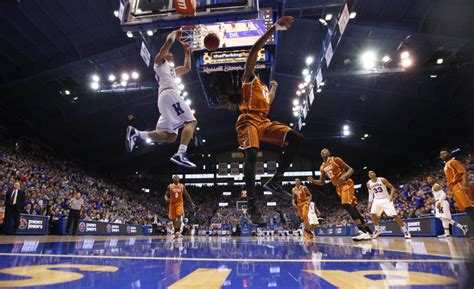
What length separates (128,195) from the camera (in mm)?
29625

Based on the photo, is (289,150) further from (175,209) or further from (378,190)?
(175,209)

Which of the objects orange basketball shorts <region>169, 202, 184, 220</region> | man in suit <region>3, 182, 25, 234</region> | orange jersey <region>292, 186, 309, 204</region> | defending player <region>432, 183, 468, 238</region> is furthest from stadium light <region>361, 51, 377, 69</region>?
man in suit <region>3, 182, 25, 234</region>

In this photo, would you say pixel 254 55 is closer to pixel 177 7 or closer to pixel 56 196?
pixel 177 7

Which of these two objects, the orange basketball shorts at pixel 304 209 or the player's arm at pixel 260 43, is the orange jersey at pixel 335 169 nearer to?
the orange basketball shorts at pixel 304 209

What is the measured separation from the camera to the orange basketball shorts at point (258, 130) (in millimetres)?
3648

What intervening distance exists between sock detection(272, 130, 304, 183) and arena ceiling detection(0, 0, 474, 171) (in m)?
5.19

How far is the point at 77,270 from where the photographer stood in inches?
84.0

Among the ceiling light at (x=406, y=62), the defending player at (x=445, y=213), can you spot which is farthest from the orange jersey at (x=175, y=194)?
the ceiling light at (x=406, y=62)

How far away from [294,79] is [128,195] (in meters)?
19.6

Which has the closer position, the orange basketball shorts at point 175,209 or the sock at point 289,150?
the sock at point 289,150

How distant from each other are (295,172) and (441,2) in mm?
27811

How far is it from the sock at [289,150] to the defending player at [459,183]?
Answer: 13.6ft

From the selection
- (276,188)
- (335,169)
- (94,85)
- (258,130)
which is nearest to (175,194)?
(335,169)

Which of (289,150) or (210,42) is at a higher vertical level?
(210,42)
